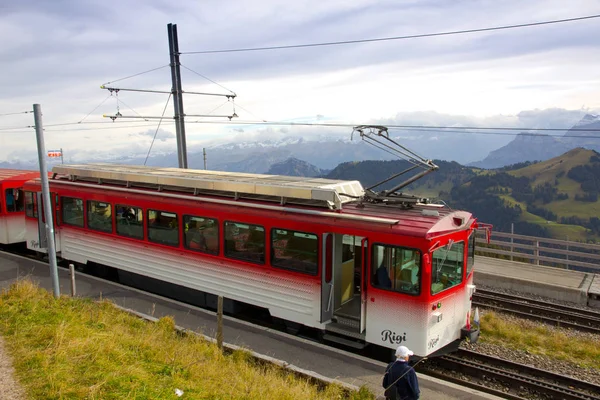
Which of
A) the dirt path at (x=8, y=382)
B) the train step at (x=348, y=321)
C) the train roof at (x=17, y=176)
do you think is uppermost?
the train roof at (x=17, y=176)

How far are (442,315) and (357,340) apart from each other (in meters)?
1.80

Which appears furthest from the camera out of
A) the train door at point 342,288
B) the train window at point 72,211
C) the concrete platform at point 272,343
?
the train window at point 72,211

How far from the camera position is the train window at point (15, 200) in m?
18.4

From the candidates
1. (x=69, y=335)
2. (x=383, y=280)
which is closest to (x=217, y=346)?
(x=69, y=335)

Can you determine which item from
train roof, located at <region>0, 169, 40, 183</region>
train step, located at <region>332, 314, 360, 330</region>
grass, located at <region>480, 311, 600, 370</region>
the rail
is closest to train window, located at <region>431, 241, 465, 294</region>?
train step, located at <region>332, 314, 360, 330</region>

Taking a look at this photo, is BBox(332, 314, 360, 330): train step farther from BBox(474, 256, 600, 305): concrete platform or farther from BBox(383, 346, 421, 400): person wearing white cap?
BBox(474, 256, 600, 305): concrete platform

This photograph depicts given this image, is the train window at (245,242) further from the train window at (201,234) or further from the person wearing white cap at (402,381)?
the person wearing white cap at (402,381)

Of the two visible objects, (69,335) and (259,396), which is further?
(69,335)

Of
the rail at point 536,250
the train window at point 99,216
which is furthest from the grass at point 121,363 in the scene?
the rail at point 536,250

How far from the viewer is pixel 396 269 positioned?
8453mm

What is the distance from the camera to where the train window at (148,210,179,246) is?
476 inches

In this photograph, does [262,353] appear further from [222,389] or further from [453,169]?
[453,169]

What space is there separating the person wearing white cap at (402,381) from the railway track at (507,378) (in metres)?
2.75

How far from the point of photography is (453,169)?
170 metres
